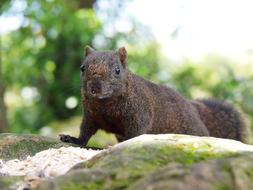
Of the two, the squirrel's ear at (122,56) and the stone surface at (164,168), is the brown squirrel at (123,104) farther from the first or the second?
the stone surface at (164,168)

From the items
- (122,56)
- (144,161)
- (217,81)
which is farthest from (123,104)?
(217,81)

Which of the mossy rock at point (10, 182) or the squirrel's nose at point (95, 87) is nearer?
the mossy rock at point (10, 182)

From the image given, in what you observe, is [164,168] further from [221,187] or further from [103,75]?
[103,75]

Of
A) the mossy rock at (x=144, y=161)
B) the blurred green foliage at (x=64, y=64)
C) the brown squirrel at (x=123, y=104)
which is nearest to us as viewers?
the mossy rock at (x=144, y=161)

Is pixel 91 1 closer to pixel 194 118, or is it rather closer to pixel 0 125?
pixel 0 125

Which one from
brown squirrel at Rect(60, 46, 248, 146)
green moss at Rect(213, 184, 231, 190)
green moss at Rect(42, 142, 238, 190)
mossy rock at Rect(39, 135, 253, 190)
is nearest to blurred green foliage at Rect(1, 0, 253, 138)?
brown squirrel at Rect(60, 46, 248, 146)

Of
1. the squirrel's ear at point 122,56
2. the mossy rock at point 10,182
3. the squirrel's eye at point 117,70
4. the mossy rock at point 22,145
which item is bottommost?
the mossy rock at point 22,145

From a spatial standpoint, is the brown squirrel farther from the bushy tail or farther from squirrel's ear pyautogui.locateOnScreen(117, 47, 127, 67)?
the bushy tail

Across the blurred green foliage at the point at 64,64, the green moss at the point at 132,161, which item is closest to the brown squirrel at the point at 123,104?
the green moss at the point at 132,161
